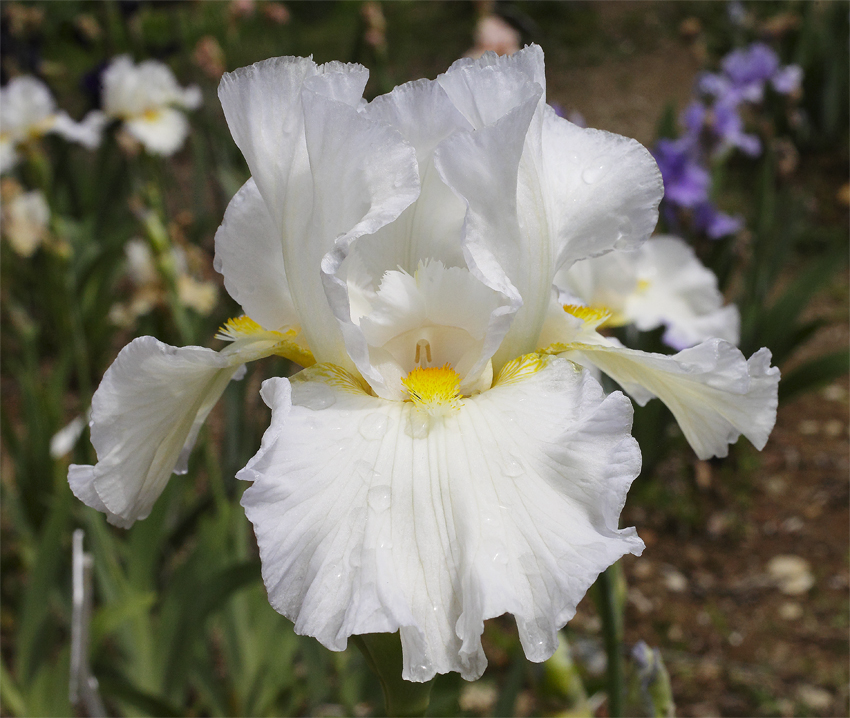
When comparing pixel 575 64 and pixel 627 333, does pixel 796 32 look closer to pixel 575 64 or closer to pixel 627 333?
pixel 575 64

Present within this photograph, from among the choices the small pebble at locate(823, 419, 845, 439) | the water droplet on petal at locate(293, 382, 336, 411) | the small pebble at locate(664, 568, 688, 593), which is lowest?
the small pebble at locate(823, 419, 845, 439)

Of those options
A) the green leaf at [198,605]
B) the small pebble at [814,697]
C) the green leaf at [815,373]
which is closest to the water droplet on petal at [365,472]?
the green leaf at [198,605]

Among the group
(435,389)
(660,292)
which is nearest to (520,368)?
(435,389)

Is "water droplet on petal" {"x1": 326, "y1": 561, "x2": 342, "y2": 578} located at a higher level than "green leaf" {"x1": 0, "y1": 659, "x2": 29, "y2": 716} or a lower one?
higher

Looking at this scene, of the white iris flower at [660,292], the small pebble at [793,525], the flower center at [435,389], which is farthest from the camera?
the small pebble at [793,525]

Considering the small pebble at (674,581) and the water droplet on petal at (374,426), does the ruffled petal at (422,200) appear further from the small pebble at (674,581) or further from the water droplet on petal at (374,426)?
the small pebble at (674,581)

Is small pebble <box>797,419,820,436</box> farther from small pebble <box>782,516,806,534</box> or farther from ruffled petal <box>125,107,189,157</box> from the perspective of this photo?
ruffled petal <box>125,107,189,157</box>

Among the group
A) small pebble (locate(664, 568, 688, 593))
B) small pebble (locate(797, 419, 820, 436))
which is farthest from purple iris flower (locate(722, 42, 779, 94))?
small pebble (locate(664, 568, 688, 593))

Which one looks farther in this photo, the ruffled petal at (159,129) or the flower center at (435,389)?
the ruffled petal at (159,129)
